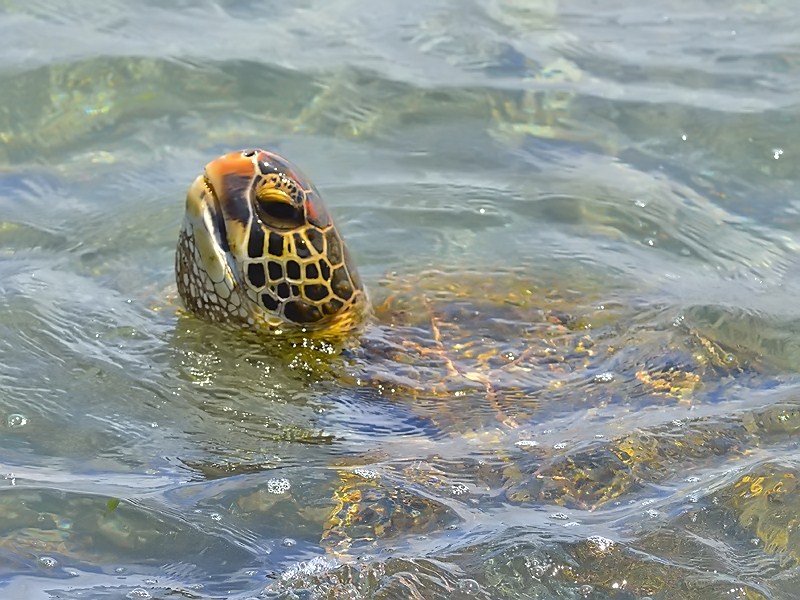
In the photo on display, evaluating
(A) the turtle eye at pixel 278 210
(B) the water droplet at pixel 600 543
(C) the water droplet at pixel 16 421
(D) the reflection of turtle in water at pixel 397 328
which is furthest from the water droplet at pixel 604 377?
(C) the water droplet at pixel 16 421

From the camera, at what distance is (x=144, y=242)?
16.7 ft

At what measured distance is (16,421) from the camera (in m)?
3.65

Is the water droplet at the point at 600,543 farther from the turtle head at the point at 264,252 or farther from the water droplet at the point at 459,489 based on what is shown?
the turtle head at the point at 264,252

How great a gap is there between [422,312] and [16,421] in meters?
1.51

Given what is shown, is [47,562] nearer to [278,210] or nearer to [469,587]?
[469,587]

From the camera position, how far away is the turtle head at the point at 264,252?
12.7 ft

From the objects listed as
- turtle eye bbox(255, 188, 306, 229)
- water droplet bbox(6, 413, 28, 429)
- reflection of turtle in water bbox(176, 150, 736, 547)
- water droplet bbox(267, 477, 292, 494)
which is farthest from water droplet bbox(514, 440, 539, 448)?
water droplet bbox(6, 413, 28, 429)

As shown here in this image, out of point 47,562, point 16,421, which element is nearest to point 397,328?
point 16,421

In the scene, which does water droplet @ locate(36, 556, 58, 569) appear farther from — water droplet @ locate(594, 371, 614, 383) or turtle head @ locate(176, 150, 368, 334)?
water droplet @ locate(594, 371, 614, 383)

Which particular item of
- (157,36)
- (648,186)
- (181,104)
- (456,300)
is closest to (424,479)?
(456,300)

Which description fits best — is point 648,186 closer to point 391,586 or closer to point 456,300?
point 456,300

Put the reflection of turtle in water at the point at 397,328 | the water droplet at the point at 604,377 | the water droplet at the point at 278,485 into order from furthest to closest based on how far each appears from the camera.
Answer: the water droplet at the point at 604,377
the reflection of turtle in water at the point at 397,328
the water droplet at the point at 278,485

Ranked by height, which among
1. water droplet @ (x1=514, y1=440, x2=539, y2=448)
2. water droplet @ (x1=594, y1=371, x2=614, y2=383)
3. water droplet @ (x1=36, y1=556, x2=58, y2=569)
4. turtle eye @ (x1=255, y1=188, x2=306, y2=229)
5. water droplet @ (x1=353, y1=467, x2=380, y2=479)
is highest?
turtle eye @ (x1=255, y1=188, x2=306, y2=229)

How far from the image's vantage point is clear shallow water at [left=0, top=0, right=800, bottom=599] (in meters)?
3.04
